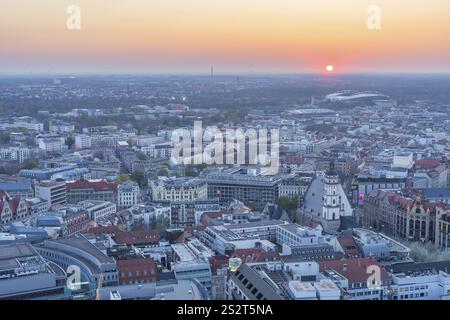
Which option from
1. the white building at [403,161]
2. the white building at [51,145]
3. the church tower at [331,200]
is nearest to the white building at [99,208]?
the church tower at [331,200]

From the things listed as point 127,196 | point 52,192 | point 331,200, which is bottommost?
point 127,196

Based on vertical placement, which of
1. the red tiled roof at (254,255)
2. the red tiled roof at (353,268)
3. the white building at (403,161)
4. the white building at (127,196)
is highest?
the red tiled roof at (353,268)

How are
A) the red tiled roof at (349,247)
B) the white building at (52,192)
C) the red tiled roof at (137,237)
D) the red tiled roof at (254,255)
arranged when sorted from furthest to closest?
the white building at (52,192) < the red tiled roof at (137,237) < the red tiled roof at (349,247) < the red tiled roof at (254,255)

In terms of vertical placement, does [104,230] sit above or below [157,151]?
above

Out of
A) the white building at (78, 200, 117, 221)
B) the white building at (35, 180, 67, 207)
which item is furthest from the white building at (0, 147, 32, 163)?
the white building at (78, 200, 117, 221)

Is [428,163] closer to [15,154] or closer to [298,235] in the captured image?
[298,235]

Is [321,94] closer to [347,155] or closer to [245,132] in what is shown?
[245,132]

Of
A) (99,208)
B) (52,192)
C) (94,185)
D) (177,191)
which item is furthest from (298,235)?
(94,185)

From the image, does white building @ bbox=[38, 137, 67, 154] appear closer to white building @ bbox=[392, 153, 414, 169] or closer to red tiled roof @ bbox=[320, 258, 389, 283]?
white building @ bbox=[392, 153, 414, 169]

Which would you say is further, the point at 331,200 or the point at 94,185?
the point at 94,185

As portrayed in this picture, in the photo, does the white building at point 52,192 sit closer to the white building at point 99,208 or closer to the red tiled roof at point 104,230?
the white building at point 99,208
